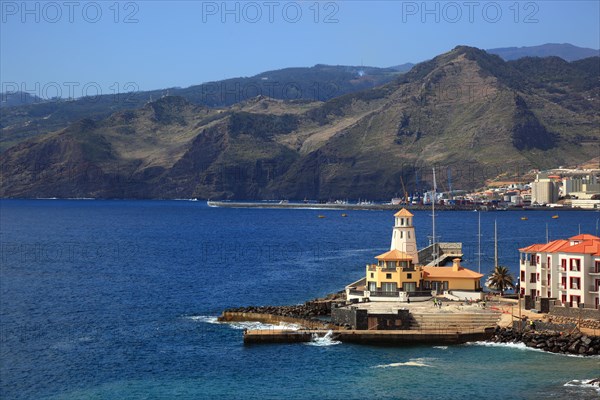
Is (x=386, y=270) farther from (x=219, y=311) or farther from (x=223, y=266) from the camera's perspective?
(x=223, y=266)

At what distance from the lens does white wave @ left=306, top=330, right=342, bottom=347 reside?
70.2 meters

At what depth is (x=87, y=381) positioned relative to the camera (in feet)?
202

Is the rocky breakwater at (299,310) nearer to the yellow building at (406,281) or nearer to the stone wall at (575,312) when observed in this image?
the yellow building at (406,281)

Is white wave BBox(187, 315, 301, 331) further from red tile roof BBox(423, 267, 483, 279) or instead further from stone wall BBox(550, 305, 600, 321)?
stone wall BBox(550, 305, 600, 321)

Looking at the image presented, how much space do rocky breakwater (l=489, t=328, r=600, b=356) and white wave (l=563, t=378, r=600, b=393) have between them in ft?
22.1

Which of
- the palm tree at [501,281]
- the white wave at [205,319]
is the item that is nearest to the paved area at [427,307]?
the palm tree at [501,281]

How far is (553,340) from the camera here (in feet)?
216

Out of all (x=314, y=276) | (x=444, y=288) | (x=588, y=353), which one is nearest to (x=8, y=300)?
(x=314, y=276)

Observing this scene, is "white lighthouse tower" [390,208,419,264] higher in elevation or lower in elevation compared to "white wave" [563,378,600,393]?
higher

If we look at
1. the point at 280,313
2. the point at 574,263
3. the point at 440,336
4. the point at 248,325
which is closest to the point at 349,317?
the point at 440,336

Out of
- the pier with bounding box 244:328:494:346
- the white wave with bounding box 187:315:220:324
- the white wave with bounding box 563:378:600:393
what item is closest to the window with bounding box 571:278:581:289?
the pier with bounding box 244:328:494:346

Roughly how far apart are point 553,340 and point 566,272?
862cm

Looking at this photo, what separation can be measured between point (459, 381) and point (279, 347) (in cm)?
1533

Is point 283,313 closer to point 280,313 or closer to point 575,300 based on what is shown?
point 280,313
